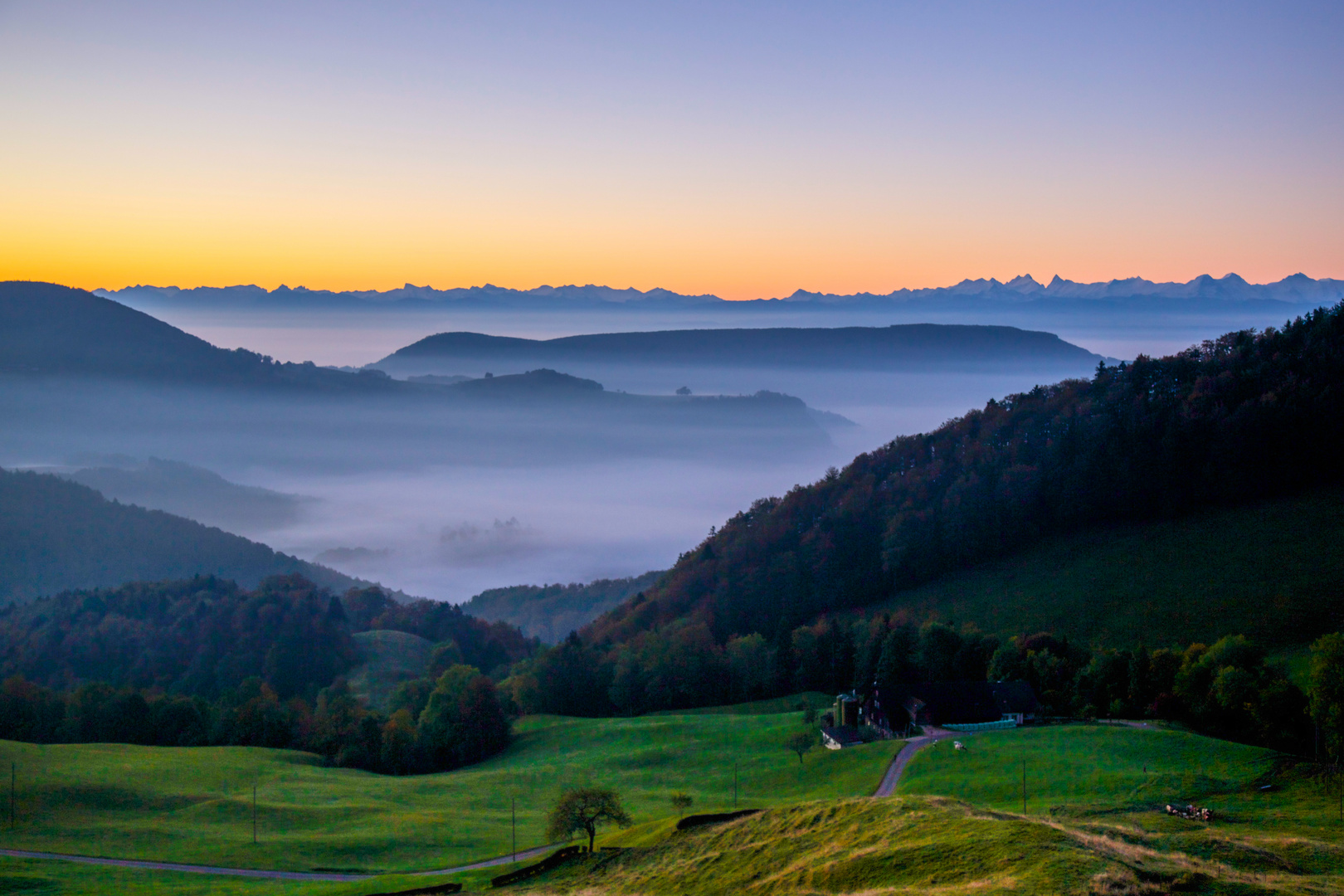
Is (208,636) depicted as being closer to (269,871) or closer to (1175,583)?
(269,871)

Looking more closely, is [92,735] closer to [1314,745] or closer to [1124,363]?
[1314,745]

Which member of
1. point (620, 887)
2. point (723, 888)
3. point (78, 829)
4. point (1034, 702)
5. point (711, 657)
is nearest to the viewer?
point (723, 888)

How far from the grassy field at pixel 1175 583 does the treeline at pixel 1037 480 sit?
4394mm

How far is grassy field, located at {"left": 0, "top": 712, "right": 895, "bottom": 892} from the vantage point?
39.9 meters

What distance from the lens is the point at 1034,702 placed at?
175 feet

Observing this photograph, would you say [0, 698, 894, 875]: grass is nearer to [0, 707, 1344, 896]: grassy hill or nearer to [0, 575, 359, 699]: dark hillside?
[0, 707, 1344, 896]: grassy hill

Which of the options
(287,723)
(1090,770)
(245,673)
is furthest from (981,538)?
(245,673)

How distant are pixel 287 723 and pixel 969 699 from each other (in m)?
53.5

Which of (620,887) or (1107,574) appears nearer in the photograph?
(620,887)

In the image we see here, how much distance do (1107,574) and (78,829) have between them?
3020 inches

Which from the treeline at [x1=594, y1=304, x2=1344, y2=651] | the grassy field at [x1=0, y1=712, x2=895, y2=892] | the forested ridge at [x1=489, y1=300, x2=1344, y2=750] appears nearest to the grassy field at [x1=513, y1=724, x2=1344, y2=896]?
the grassy field at [x1=0, y1=712, x2=895, y2=892]

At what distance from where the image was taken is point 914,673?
65.9m

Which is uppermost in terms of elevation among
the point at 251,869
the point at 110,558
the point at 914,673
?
the point at 914,673

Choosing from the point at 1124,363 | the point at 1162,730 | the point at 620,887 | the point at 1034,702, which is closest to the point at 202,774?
the point at 620,887
